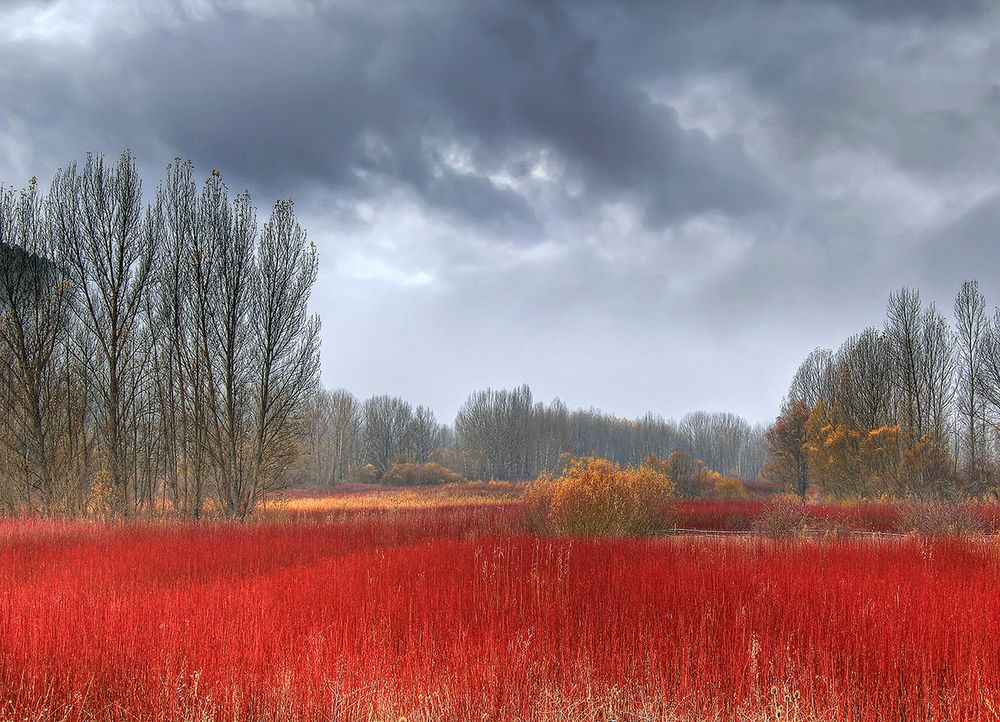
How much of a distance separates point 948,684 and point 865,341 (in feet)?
99.8

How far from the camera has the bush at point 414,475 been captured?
48.0 metres

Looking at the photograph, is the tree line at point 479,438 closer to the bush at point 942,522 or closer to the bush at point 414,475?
the bush at point 414,475

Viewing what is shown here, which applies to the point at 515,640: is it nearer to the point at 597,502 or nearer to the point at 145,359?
the point at 597,502

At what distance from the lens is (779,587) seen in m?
6.07

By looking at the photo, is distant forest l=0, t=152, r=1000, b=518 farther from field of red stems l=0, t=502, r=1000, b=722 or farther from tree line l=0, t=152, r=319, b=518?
field of red stems l=0, t=502, r=1000, b=722

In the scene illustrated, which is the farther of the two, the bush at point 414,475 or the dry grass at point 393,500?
the bush at point 414,475

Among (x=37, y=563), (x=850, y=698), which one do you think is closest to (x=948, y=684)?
(x=850, y=698)

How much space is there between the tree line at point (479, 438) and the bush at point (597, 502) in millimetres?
33664

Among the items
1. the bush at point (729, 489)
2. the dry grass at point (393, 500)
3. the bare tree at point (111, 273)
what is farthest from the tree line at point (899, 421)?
the bare tree at point (111, 273)

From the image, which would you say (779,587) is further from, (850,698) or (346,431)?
(346,431)

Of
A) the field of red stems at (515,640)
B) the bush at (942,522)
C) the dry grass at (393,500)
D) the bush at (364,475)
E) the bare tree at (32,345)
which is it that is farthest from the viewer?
the bush at (364,475)

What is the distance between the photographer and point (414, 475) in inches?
1912

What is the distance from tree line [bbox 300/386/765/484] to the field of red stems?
132ft

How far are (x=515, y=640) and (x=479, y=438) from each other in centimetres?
5423
